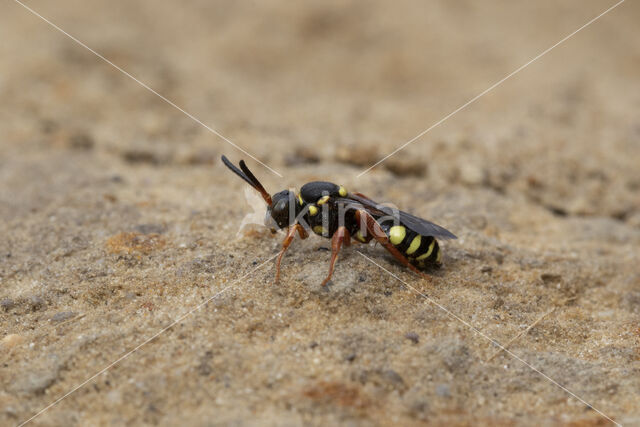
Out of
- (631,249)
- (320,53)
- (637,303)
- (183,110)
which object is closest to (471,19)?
(320,53)

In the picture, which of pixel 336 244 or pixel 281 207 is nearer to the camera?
pixel 336 244

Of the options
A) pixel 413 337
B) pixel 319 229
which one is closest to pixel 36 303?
pixel 319 229

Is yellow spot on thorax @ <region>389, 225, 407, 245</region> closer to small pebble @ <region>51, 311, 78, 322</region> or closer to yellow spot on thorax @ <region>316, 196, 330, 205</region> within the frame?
yellow spot on thorax @ <region>316, 196, 330, 205</region>

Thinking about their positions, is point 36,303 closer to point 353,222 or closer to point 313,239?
point 313,239

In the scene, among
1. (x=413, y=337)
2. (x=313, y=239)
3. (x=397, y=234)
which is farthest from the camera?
(x=313, y=239)

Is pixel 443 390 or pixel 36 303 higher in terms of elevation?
pixel 36 303

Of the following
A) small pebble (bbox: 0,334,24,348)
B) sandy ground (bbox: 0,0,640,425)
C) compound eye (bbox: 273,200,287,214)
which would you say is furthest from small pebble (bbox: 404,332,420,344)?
small pebble (bbox: 0,334,24,348)

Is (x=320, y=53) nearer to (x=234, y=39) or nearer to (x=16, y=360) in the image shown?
(x=234, y=39)

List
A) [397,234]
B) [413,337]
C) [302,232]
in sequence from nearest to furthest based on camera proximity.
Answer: [413,337], [397,234], [302,232]
